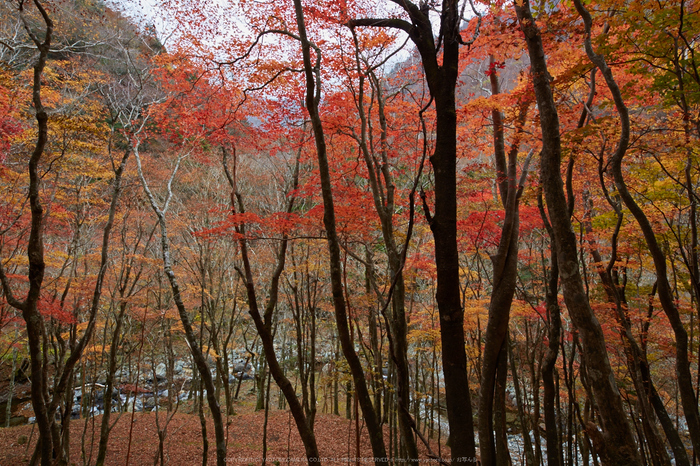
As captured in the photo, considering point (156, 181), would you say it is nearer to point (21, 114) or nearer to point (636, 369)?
point (21, 114)

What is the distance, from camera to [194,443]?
1129 centimetres

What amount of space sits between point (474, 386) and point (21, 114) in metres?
14.6

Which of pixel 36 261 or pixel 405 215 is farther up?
pixel 405 215

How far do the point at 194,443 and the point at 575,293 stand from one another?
12.3m

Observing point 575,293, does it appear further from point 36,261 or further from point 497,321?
point 36,261

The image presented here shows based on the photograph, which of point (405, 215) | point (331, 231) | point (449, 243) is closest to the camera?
point (449, 243)

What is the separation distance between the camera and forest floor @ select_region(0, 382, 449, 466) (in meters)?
9.68

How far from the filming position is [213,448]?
10.9 m

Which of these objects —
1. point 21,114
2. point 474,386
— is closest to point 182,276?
point 21,114

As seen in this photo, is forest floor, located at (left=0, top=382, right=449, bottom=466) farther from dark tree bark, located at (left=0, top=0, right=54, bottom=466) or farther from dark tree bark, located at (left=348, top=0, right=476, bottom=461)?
dark tree bark, located at (left=348, top=0, right=476, bottom=461)

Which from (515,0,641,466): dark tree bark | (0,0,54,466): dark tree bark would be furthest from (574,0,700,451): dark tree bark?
(0,0,54,466): dark tree bark

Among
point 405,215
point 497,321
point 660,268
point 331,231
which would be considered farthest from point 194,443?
point 660,268

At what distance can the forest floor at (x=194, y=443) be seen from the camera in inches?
381

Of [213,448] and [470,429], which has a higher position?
[470,429]
